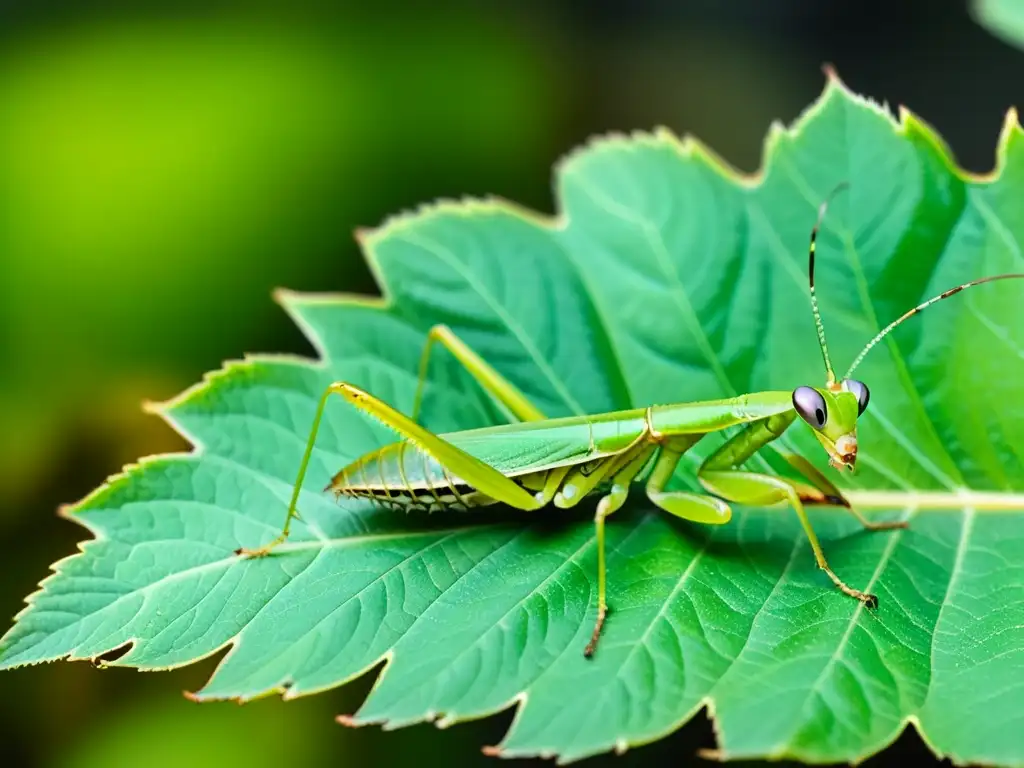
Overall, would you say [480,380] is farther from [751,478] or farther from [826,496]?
[826,496]

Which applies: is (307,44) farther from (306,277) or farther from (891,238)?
(891,238)

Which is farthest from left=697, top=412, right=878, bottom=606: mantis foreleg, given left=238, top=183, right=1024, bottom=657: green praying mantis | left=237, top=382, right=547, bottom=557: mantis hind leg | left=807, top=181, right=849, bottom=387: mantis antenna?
left=237, top=382, right=547, bottom=557: mantis hind leg

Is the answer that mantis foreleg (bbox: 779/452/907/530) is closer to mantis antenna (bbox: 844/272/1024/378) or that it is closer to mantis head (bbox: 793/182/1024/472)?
mantis head (bbox: 793/182/1024/472)

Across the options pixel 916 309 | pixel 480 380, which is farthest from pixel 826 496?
pixel 480 380

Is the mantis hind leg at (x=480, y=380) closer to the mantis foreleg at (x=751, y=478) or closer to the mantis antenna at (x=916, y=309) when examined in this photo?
the mantis foreleg at (x=751, y=478)

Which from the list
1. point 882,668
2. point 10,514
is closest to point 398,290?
point 882,668

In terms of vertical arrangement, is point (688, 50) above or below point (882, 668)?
above
